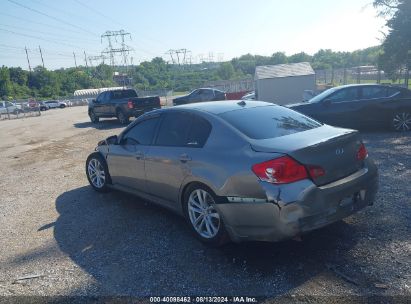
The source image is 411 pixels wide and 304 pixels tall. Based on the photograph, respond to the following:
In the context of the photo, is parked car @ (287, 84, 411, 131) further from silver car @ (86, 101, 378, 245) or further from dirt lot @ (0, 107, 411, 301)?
silver car @ (86, 101, 378, 245)

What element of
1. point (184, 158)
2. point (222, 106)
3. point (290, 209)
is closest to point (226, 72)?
point (222, 106)

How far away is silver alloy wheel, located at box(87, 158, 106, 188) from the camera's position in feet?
20.4

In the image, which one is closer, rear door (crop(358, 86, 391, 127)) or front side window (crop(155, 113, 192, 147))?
front side window (crop(155, 113, 192, 147))

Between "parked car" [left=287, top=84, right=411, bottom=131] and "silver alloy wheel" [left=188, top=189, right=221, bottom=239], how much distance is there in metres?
6.52

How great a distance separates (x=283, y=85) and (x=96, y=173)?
17.8m

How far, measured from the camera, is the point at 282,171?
333 cm

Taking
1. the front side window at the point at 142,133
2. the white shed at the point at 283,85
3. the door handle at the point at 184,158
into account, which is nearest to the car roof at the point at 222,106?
the front side window at the point at 142,133

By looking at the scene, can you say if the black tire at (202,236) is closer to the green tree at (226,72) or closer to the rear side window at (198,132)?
the rear side window at (198,132)

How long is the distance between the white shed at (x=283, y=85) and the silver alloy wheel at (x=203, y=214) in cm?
1867

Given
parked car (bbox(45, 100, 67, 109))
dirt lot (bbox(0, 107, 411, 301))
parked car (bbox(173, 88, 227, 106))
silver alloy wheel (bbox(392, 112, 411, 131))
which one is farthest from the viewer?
parked car (bbox(45, 100, 67, 109))

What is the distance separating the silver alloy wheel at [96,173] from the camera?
620 cm

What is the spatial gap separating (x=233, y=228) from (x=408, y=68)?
1791cm

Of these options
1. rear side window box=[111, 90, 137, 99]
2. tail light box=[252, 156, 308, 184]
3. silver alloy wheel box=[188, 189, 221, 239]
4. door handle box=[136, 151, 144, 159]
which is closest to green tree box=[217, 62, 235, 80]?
rear side window box=[111, 90, 137, 99]

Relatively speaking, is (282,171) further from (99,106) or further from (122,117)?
(99,106)
